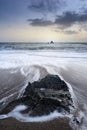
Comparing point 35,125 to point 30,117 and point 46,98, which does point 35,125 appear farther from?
point 46,98

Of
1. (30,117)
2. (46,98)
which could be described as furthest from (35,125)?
(46,98)

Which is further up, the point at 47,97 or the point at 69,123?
the point at 47,97

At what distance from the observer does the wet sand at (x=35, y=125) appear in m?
3.80

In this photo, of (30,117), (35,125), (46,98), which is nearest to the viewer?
(35,125)

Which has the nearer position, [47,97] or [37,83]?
[47,97]

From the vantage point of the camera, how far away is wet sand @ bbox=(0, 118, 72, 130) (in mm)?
3799

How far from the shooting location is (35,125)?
153 inches

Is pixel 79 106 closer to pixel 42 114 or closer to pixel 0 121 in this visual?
pixel 42 114

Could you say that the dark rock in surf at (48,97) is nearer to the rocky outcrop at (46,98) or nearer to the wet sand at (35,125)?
the rocky outcrop at (46,98)

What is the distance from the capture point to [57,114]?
4223 millimetres

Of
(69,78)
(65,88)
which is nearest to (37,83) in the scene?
(65,88)

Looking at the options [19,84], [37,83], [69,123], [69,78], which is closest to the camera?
[69,123]

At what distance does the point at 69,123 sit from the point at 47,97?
84 cm

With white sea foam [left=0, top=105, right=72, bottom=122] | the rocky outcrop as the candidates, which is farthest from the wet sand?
the rocky outcrop
